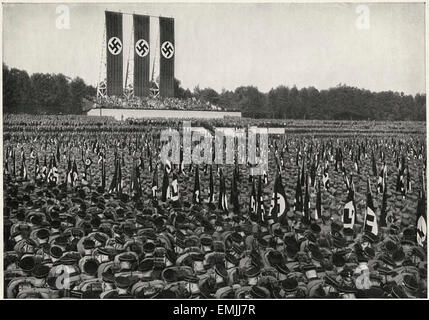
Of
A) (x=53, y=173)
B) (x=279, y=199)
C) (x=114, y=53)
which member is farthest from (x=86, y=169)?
(x=279, y=199)

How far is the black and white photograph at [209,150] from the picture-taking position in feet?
24.1

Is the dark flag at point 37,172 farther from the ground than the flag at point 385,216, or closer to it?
farther from the ground

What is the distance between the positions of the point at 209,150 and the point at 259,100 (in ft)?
4.50

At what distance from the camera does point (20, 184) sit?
7.95 m

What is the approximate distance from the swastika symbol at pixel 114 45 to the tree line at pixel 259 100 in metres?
0.78

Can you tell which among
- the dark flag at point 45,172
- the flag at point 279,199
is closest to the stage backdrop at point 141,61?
the dark flag at point 45,172

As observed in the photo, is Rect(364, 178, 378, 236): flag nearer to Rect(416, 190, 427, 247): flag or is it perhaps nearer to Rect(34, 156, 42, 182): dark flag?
Rect(416, 190, 427, 247): flag

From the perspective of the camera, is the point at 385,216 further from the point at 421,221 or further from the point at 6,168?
the point at 6,168

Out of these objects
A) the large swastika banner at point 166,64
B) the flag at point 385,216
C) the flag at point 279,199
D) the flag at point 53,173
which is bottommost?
the flag at point 385,216

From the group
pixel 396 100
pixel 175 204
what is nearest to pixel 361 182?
pixel 396 100

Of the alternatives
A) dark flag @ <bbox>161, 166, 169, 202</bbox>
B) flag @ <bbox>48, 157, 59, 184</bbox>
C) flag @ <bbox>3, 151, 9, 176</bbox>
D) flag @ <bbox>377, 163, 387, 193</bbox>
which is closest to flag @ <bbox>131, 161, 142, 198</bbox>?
dark flag @ <bbox>161, 166, 169, 202</bbox>

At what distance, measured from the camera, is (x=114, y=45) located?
28.9ft

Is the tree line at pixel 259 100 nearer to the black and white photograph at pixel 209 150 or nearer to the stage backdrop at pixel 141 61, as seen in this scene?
the black and white photograph at pixel 209 150

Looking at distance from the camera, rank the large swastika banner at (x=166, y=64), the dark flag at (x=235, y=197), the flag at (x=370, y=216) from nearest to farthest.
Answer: the flag at (x=370, y=216)
the dark flag at (x=235, y=197)
the large swastika banner at (x=166, y=64)
